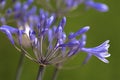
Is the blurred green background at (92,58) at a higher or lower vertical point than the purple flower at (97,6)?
lower

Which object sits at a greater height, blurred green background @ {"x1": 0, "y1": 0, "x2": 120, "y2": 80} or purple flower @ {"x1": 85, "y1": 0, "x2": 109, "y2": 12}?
purple flower @ {"x1": 85, "y1": 0, "x2": 109, "y2": 12}

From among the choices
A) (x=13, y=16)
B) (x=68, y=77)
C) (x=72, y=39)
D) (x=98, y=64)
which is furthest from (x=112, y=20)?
(x=72, y=39)

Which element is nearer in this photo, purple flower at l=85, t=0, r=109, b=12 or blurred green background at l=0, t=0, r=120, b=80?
purple flower at l=85, t=0, r=109, b=12

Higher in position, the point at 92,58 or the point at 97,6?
the point at 97,6

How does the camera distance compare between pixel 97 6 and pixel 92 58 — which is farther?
pixel 92 58

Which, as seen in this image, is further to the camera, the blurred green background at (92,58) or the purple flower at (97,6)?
the blurred green background at (92,58)

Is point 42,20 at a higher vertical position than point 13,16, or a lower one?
higher

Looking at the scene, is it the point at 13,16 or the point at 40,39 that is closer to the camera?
the point at 40,39

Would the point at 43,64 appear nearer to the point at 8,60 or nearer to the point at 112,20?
the point at 8,60
